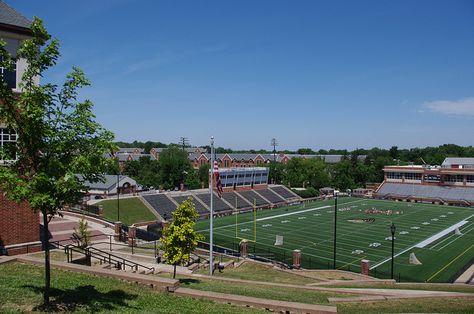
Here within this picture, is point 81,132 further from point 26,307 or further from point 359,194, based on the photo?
point 359,194

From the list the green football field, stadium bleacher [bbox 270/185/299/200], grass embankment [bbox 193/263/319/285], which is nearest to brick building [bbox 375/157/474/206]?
the green football field

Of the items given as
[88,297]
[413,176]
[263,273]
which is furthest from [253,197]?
[88,297]

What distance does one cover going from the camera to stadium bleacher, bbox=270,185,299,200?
269 feet

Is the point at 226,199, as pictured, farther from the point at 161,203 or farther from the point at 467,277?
the point at 467,277

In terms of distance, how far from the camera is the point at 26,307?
9.86 metres

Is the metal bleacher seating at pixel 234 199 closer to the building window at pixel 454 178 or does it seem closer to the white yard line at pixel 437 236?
the white yard line at pixel 437 236

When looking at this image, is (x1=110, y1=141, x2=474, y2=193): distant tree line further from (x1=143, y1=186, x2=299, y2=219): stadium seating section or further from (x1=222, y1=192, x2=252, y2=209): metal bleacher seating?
(x1=222, y1=192, x2=252, y2=209): metal bleacher seating

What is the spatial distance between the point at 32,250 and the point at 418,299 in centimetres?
1867

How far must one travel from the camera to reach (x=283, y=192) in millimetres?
84000

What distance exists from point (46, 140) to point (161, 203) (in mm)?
50997

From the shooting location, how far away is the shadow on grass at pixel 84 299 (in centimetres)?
1023

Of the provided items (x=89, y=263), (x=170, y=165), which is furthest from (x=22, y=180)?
(x=170, y=165)

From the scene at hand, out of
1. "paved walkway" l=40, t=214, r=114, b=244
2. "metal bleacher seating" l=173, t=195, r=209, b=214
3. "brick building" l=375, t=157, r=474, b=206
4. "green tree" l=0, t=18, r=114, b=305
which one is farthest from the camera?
"brick building" l=375, t=157, r=474, b=206

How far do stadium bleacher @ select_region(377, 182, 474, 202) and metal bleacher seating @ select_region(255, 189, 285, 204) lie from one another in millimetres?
24969
